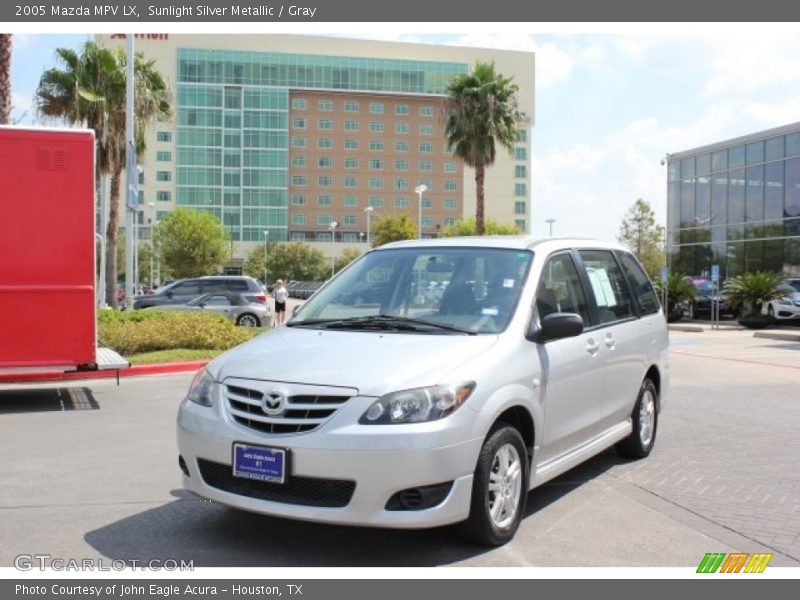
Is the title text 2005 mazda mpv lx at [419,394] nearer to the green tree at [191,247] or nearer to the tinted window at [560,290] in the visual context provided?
the tinted window at [560,290]

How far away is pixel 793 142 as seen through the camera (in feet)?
109

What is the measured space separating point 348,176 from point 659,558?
337 feet

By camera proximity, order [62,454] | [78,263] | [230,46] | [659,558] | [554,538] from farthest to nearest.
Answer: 1. [230,46]
2. [78,263]
3. [62,454]
4. [554,538]
5. [659,558]

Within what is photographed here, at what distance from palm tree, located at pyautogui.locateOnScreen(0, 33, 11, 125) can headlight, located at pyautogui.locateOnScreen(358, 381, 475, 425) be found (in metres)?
13.7

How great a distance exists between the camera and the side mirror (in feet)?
16.6

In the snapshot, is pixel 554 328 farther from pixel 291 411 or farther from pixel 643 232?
pixel 643 232

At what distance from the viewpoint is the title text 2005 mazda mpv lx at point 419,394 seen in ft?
13.6

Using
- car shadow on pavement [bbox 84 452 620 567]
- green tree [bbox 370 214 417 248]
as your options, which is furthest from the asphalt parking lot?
green tree [bbox 370 214 417 248]

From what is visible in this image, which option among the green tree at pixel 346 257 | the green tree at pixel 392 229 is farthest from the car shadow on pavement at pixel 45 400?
the green tree at pixel 346 257

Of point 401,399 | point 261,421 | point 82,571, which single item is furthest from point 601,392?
point 82,571

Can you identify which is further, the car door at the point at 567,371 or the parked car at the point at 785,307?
the parked car at the point at 785,307

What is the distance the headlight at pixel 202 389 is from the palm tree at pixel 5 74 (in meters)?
12.5
